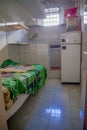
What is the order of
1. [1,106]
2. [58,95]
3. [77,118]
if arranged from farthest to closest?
[58,95]
[77,118]
[1,106]

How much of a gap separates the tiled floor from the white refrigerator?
566mm

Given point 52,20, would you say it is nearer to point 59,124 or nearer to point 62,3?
point 62,3

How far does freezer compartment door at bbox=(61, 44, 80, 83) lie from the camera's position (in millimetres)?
3969

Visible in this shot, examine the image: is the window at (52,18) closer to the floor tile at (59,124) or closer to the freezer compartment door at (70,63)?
the freezer compartment door at (70,63)

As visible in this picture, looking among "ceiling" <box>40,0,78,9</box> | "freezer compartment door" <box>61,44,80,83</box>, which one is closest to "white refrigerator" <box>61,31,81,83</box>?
"freezer compartment door" <box>61,44,80,83</box>

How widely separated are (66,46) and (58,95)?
4.67 ft

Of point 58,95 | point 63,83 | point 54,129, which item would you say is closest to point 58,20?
point 63,83

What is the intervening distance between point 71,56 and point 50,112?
1958 millimetres

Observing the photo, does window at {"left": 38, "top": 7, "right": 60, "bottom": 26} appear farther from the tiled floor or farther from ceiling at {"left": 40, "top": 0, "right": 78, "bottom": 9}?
the tiled floor

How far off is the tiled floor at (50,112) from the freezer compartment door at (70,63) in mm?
558

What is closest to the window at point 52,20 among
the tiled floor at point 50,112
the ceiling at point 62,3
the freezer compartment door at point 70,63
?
the ceiling at point 62,3

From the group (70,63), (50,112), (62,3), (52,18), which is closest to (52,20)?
(52,18)

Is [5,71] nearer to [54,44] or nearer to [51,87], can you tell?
[51,87]

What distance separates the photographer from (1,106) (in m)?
1.47
